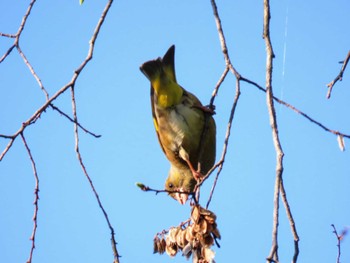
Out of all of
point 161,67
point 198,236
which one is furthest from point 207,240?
point 161,67

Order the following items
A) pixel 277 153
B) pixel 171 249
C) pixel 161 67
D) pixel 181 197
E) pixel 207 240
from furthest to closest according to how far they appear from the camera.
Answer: pixel 181 197, pixel 161 67, pixel 171 249, pixel 207 240, pixel 277 153

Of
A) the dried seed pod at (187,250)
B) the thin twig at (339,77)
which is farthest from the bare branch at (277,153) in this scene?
the dried seed pod at (187,250)

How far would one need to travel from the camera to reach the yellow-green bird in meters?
4.81

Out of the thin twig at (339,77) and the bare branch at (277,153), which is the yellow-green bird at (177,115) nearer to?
the thin twig at (339,77)

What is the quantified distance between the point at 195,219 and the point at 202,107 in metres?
1.94

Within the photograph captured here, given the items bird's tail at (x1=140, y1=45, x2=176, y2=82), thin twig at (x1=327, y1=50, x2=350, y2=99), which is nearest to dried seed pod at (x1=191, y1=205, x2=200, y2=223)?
thin twig at (x1=327, y1=50, x2=350, y2=99)

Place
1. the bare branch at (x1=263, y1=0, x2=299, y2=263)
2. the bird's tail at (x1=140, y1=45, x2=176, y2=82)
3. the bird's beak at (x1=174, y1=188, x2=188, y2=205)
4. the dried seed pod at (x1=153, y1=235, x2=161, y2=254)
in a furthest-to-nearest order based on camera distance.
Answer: the bird's beak at (x1=174, y1=188, x2=188, y2=205) → the bird's tail at (x1=140, y1=45, x2=176, y2=82) → the dried seed pod at (x1=153, y1=235, x2=161, y2=254) → the bare branch at (x1=263, y1=0, x2=299, y2=263)

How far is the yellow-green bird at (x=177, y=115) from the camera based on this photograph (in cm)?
481

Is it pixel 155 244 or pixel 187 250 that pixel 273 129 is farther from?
pixel 155 244

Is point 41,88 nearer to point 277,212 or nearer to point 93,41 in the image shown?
point 93,41

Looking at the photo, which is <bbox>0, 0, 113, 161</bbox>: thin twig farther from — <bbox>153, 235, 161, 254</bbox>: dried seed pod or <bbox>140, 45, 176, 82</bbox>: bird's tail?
<bbox>140, 45, 176, 82</bbox>: bird's tail

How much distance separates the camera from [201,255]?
2.83 metres

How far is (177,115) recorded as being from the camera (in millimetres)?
4871

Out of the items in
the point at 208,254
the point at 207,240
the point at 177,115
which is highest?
the point at 177,115
